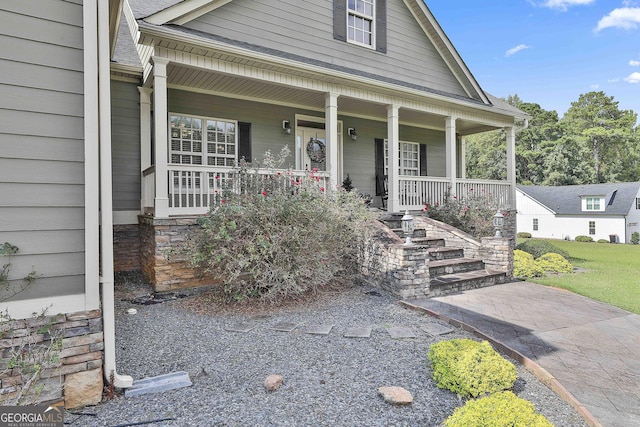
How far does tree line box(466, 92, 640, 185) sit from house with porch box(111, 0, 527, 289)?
27.8m

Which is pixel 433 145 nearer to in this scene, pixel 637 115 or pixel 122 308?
pixel 122 308

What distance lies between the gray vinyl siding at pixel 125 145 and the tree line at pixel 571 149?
33951 millimetres

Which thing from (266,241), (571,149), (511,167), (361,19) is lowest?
(266,241)

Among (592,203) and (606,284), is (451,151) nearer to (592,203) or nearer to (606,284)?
(606,284)

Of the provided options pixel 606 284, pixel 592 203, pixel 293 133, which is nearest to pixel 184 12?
pixel 293 133

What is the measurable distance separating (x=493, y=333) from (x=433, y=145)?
28.2 feet

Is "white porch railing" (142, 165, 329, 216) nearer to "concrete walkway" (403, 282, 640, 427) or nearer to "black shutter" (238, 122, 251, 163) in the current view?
"black shutter" (238, 122, 251, 163)

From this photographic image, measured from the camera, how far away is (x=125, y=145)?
709 centimetres

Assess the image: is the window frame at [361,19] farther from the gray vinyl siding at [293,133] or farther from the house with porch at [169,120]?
the gray vinyl siding at [293,133]

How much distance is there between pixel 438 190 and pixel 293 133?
4098mm

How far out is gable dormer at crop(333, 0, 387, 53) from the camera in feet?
28.2

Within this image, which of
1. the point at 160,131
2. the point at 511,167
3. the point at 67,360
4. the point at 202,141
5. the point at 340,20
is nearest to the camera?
the point at 67,360

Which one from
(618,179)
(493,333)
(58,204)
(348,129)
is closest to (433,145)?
(348,129)

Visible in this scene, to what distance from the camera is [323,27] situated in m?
8.30
